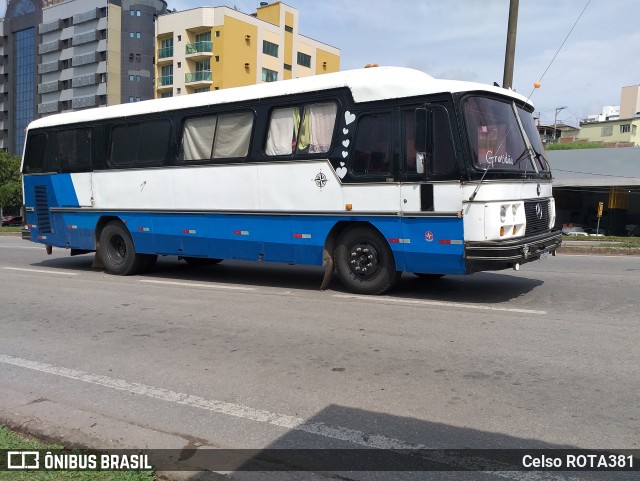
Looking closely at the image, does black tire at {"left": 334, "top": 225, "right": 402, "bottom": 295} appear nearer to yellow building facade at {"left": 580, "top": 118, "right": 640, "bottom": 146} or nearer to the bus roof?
the bus roof

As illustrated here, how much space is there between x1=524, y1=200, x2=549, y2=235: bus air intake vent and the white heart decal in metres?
2.77

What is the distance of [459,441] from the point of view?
3.71 meters

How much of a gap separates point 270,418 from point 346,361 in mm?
1412

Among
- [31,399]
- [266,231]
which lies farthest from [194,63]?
[31,399]

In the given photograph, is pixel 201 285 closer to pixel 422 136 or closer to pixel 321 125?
pixel 321 125

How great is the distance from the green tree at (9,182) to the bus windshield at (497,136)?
5833cm

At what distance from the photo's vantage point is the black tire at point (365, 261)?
329 inches

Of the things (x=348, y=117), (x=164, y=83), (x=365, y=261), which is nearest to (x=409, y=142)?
(x=348, y=117)

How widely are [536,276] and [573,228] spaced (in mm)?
26862

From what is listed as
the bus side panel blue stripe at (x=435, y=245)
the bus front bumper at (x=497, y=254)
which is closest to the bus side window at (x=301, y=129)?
the bus side panel blue stripe at (x=435, y=245)

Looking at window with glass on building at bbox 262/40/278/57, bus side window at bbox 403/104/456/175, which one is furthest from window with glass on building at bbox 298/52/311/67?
bus side window at bbox 403/104/456/175

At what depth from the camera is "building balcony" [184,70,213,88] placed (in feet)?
217

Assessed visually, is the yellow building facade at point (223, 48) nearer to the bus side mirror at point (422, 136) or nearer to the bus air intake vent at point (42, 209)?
the bus air intake vent at point (42, 209)

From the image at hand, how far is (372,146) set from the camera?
828cm
